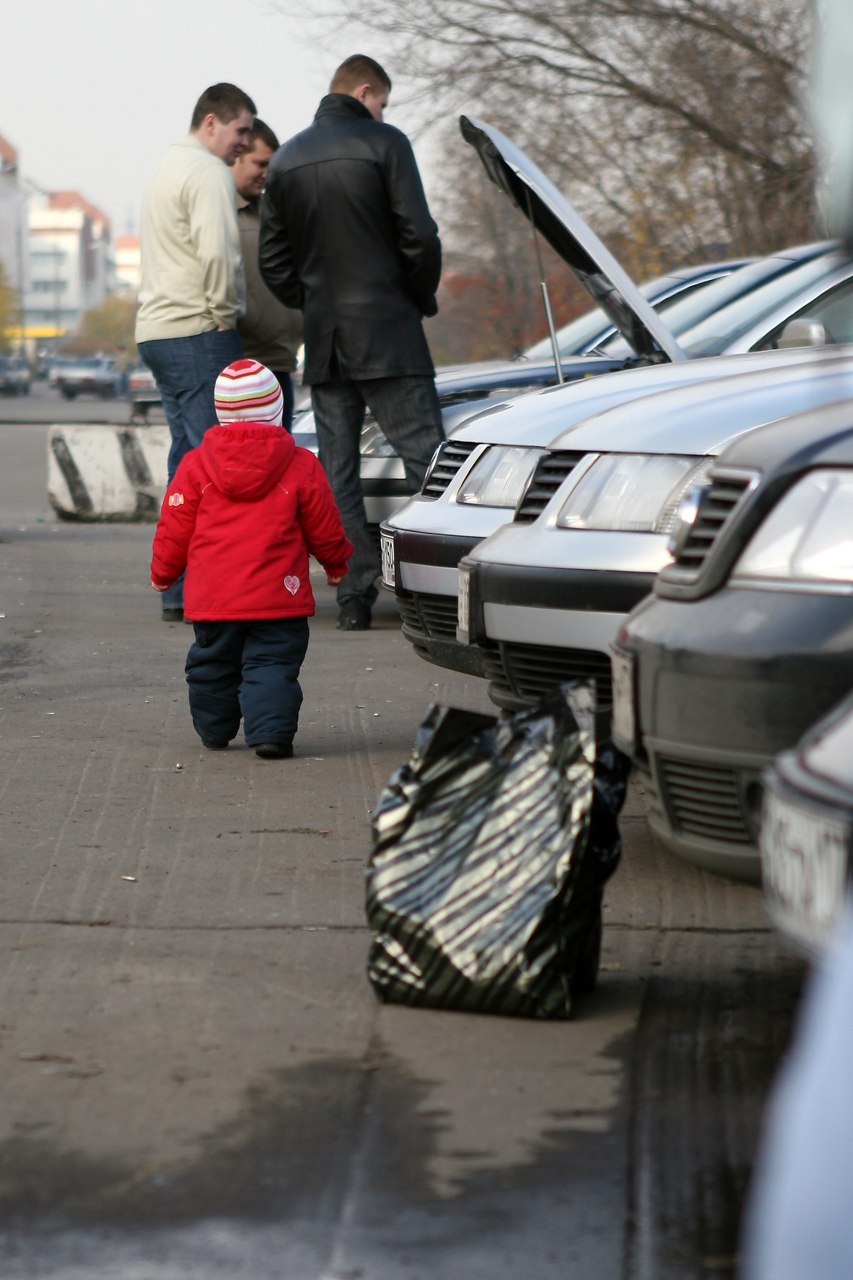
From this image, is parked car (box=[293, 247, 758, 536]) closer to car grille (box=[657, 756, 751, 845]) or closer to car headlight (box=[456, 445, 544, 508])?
car headlight (box=[456, 445, 544, 508])

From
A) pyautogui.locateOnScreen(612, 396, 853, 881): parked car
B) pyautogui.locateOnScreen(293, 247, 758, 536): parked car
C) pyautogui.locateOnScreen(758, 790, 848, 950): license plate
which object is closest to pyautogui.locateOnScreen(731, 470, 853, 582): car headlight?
pyautogui.locateOnScreen(612, 396, 853, 881): parked car

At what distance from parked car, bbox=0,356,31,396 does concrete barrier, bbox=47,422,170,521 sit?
68664mm

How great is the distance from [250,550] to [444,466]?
33.0 inches

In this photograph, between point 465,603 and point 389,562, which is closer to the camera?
point 465,603

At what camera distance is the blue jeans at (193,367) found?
766cm

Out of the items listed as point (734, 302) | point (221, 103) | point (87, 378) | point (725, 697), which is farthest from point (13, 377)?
point (725, 697)

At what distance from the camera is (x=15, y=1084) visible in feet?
9.46

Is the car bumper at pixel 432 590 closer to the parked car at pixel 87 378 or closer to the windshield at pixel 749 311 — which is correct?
the windshield at pixel 749 311

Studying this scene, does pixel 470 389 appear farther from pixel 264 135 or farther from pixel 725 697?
pixel 725 697

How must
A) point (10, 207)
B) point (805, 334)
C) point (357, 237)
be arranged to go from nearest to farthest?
point (805, 334), point (357, 237), point (10, 207)

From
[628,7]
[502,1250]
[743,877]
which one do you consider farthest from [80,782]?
[628,7]

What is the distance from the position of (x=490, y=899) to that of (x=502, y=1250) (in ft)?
2.81

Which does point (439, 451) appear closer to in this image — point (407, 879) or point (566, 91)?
point (407, 879)

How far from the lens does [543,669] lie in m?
4.28
